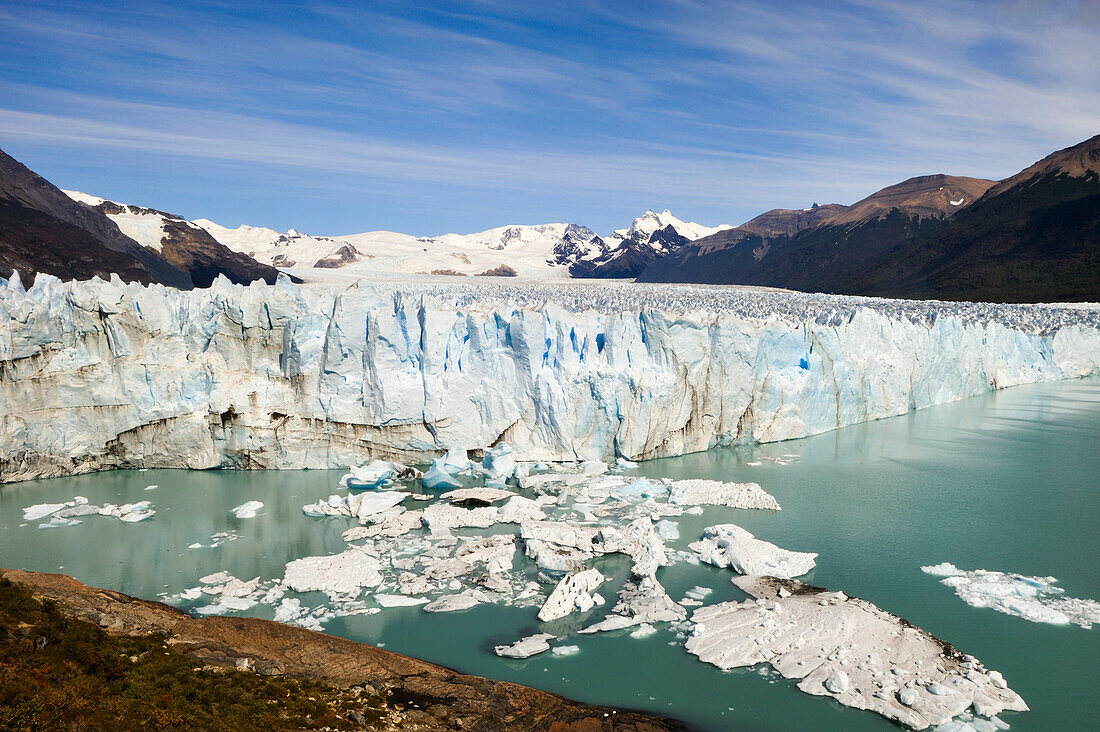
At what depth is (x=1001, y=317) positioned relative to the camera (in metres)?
26.8

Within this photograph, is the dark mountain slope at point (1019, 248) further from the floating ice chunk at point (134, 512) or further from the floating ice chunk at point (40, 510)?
the floating ice chunk at point (40, 510)

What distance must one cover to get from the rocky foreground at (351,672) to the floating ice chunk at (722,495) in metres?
5.94

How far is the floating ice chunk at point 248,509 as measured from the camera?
11555 millimetres

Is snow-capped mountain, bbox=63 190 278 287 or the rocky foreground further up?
snow-capped mountain, bbox=63 190 278 287

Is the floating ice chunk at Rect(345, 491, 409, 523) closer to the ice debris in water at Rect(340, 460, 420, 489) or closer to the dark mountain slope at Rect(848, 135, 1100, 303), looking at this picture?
→ the ice debris in water at Rect(340, 460, 420, 489)

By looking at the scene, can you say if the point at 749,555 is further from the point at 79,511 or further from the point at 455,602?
the point at 79,511

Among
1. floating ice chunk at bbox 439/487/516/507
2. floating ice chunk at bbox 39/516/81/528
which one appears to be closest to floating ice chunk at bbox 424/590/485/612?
floating ice chunk at bbox 439/487/516/507

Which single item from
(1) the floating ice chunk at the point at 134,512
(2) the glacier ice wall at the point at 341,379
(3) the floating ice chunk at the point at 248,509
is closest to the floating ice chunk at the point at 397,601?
(3) the floating ice chunk at the point at 248,509

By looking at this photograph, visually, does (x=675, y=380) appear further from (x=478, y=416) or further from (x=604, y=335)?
(x=478, y=416)

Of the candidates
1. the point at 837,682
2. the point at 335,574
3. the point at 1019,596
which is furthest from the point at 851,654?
the point at 335,574

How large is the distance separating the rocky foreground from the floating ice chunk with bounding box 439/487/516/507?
4.61 metres

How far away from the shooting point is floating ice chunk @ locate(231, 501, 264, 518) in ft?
37.9

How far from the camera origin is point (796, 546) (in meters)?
9.86

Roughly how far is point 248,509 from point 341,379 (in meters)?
3.36
